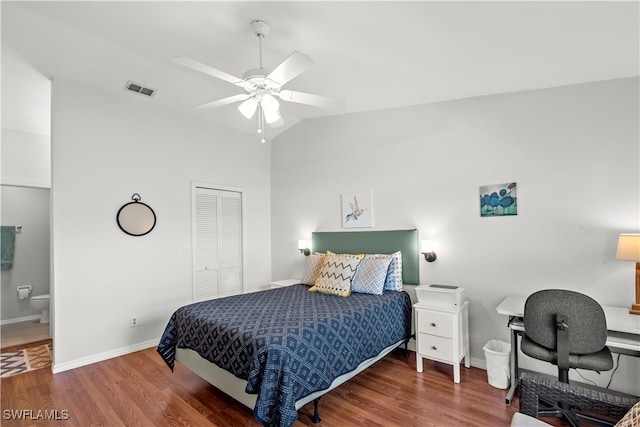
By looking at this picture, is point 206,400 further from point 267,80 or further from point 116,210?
point 267,80

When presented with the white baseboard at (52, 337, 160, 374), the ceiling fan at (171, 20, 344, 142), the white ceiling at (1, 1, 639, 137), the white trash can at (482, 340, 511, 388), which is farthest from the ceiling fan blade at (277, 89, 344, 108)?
the white baseboard at (52, 337, 160, 374)

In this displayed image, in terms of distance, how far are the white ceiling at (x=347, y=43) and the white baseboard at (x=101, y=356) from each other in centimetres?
286

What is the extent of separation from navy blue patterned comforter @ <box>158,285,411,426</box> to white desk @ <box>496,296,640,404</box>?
3.22 feet

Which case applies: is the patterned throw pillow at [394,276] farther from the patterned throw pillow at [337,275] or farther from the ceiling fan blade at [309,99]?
the ceiling fan blade at [309,99]

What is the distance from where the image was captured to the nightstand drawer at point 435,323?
2.95 m

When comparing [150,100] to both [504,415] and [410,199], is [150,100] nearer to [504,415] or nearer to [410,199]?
[410,199]

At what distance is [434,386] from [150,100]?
4.28 metres

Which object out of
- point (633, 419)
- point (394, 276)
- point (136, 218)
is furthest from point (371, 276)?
point (136, 218)

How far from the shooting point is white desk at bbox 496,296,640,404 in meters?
2.16

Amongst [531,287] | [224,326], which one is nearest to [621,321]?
[531,287]

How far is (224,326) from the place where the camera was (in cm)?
240

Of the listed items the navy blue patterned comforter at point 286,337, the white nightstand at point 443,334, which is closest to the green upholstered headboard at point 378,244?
the navy blue patterned comforter at point 286,337

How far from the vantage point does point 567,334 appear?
212 centimetres

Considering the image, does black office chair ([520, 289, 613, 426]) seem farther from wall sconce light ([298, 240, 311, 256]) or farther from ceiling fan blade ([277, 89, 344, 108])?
wall sconce light ([298, 240, 311, 256])
